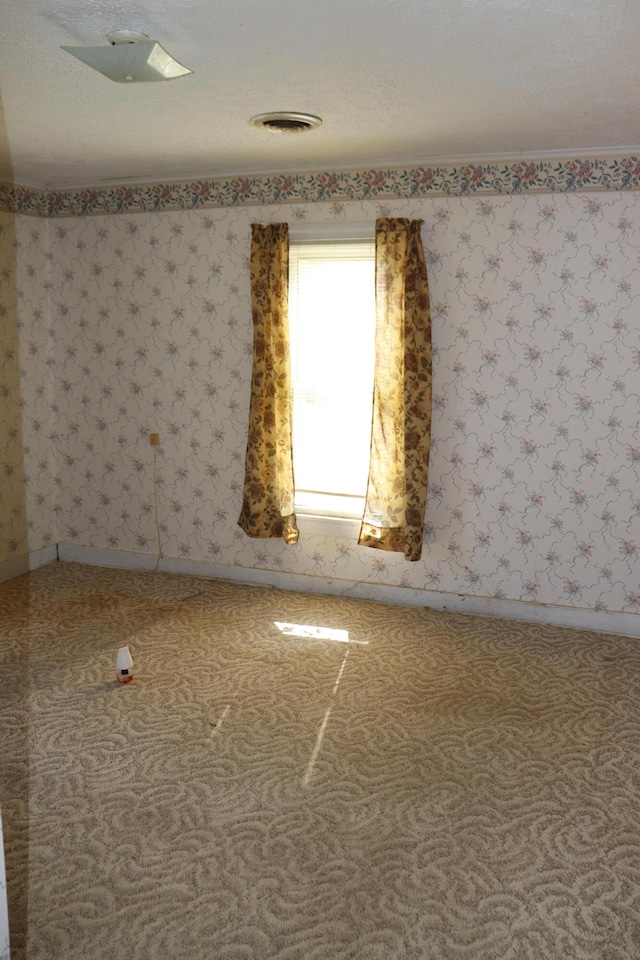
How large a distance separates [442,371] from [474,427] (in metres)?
0.35

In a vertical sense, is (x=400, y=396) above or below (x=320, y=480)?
above

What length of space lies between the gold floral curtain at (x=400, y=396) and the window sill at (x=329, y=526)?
144 mm

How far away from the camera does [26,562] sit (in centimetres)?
537

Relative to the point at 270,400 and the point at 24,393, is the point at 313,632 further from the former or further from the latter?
the point at 24,393

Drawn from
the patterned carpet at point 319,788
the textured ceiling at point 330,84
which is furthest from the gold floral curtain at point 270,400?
the patterned carpet at point 319,788

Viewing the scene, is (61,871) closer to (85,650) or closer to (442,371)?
(85,650)

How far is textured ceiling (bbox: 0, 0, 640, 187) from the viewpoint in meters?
2.40

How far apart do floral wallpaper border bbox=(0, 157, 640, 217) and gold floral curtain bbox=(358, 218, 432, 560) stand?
261mm

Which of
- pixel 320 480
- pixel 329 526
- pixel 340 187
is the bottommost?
pixel 329 526

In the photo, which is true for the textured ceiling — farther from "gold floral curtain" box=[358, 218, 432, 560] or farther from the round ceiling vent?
"gold floral curtain" box=[358, 218, 432, 560]

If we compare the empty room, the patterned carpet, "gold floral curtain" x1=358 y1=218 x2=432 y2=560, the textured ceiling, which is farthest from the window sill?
the textured ceiling

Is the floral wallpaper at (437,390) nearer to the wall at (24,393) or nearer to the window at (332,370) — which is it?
the wall at (24,393)

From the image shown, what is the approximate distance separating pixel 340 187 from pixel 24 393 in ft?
7.67

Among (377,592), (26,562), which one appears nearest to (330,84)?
(377,592)
